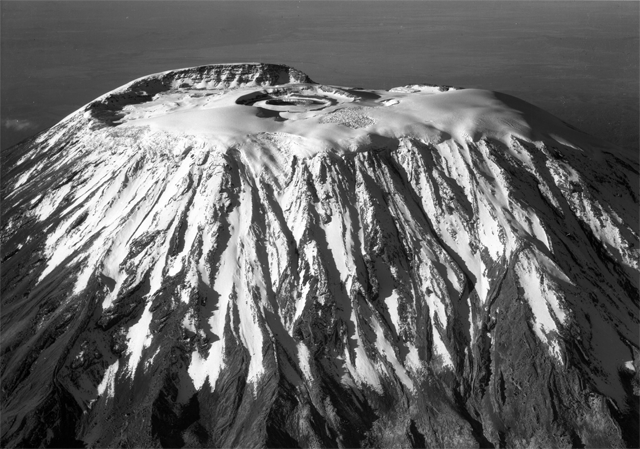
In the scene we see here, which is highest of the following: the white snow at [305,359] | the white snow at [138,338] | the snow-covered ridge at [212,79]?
the snow-covered ridge at [212,79]

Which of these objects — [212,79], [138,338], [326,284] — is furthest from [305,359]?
[212,79]

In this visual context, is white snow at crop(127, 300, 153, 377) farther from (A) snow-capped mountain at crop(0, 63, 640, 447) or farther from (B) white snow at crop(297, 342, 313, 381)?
(B) white snow at crop(297, 342, 313, 381)

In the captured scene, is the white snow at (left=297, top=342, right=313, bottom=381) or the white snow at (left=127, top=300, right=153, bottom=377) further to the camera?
the white snow at (left=127, top=300, right=153, bottom=377)

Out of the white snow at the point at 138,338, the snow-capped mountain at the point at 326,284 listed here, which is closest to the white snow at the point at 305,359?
the snow-capped mountain at the point at 326,284

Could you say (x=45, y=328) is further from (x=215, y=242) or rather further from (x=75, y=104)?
(x=75, y=104)

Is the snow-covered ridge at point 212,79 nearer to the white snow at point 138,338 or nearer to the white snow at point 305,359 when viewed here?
the white snow at point 138,338

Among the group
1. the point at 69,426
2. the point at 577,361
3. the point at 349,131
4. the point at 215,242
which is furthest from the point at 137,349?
the point at 577,361

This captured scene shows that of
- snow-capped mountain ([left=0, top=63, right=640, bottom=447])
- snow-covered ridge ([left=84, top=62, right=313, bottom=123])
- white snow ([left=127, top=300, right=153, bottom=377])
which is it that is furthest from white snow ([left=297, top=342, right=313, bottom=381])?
snow-covered ridge ([left=84, top=62, right=313, bottom=123])

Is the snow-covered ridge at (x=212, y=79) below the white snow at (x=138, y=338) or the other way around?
the other way around
